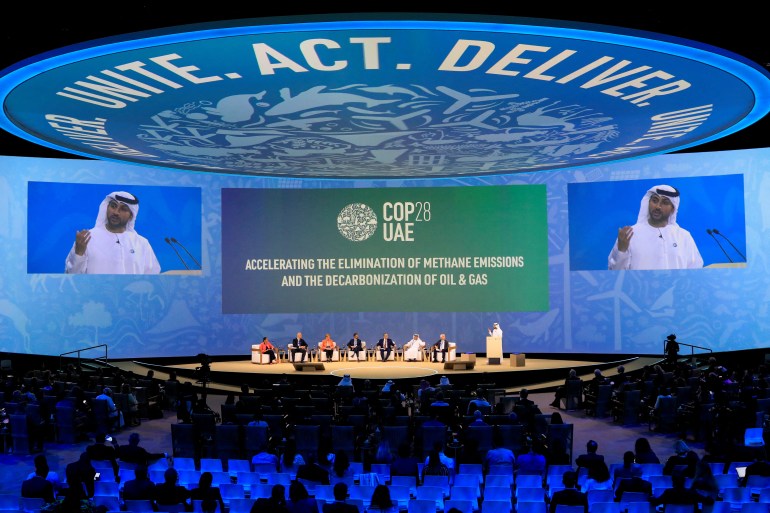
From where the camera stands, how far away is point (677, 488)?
7.55 metres

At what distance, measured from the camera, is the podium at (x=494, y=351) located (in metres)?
21.6

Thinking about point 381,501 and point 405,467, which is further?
point 405,467

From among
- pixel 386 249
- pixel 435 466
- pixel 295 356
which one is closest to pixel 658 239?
pixel 386 249

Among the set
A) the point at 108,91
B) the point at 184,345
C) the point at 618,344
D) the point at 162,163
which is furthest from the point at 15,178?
the point at 618,344

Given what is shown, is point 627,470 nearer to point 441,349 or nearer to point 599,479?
point 599,479

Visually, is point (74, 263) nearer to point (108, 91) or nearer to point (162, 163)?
point (162, 163)

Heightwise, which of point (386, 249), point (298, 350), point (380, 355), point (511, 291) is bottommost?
point (380, 355)

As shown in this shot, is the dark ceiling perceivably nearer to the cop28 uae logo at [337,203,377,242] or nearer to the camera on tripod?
the camera on tripod

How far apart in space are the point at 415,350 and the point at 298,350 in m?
3.36

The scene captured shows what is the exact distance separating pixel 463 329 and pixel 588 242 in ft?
15.1

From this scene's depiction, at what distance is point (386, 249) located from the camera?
23766 mm

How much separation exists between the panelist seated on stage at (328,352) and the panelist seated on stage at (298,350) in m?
0.42

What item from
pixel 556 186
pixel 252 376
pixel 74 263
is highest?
pixel 556 186

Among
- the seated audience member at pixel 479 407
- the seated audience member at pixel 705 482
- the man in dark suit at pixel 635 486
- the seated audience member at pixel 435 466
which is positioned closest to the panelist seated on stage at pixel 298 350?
the seated audience member at pixel 479 407
